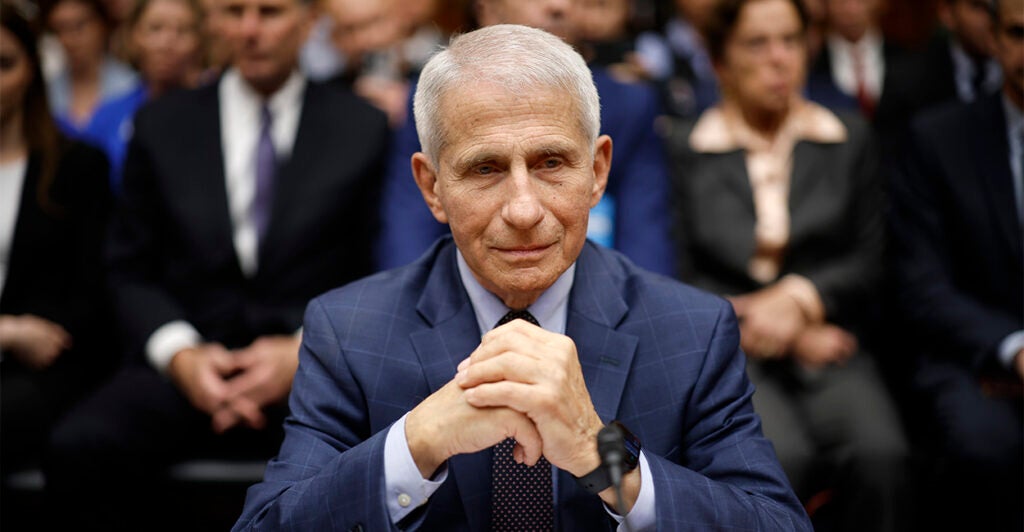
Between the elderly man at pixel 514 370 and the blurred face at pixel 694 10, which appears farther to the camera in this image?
the blurred face at pixel 694 10

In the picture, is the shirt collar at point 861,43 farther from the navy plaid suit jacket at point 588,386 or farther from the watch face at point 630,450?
the watch face at point 630,450

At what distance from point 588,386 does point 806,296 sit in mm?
1617

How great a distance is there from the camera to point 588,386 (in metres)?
1.99

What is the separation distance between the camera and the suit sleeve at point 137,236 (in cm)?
346

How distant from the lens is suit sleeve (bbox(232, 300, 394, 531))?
5.77 feet

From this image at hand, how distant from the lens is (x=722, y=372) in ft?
6.67

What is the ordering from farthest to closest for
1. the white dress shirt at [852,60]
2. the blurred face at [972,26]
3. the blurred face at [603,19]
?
the white dress shirt at [852,60] < the blurred face at [603,19] < the blurred face at [972,26]

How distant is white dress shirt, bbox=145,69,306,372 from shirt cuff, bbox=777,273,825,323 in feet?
5.59

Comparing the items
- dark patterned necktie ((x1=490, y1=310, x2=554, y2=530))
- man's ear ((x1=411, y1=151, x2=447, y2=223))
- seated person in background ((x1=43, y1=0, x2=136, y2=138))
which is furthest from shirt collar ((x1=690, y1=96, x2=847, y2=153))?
seated person in background ((x1=43, y1=0, x2=136, y2=138))

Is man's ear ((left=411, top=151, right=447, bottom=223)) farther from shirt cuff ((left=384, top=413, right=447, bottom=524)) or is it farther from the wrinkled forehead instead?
shirt cuff ((left=384, top=413, right=447, bottom=524))

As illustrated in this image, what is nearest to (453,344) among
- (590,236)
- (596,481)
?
(596,481)

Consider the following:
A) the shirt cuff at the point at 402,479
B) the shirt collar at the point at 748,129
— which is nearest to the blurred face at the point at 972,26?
the shirt collar at the point at 748,129

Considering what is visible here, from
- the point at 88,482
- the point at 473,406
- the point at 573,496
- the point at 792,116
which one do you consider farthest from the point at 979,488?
the point at 88,482

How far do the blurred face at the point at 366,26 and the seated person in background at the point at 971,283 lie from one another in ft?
8.20
